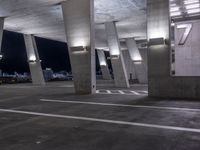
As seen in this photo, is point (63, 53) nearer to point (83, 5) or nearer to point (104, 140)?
point (83, 5)

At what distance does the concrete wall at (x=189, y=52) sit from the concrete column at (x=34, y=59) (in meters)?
17.8

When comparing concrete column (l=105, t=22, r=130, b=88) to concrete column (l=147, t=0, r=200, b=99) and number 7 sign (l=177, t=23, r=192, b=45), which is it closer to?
number 7 sign (l=177, t=23, r=192, b=45)

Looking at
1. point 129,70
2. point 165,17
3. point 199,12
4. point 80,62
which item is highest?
point 199,12

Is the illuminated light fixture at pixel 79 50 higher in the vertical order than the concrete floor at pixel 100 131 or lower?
higher

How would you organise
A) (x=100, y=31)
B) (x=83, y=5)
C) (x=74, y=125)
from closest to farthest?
(x=74, y=125) → (x=83, y=5) → (x=100, y=31)

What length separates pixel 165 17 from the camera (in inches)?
468

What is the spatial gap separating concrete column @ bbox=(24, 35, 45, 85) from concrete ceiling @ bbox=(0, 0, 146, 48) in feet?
7.19

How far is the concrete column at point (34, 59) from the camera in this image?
28.5 metres

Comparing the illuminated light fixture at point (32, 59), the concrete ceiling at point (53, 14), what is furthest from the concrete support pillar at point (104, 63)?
the illuminated light fixture at point (32, 59)

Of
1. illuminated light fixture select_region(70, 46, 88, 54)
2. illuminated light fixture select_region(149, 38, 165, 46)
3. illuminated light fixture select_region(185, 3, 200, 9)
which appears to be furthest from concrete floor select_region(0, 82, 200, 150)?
illuminated light fixture select_region(185, 3, 200, 9)

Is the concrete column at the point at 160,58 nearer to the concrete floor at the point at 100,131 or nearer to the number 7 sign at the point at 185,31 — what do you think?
the concrete floor at the point at 100,131

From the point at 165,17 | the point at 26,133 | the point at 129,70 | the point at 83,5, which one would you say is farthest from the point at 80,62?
the point at 129,70

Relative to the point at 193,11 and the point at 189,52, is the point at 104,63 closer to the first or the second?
the point at 189,52

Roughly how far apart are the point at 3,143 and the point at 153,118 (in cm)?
434
